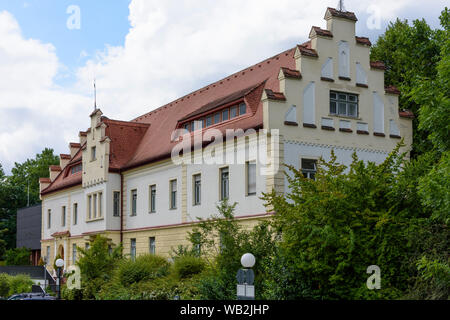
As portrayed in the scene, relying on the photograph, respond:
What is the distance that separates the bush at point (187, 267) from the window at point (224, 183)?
578 centimetres

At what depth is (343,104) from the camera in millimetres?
30297

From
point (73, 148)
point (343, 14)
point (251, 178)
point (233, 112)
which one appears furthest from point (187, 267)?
point (73, 148)

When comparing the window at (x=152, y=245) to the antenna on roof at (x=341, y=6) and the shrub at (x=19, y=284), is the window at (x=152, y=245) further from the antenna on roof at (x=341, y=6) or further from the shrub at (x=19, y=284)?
the antenna on roof at (x=341, y=6)

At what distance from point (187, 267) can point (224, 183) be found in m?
6.69

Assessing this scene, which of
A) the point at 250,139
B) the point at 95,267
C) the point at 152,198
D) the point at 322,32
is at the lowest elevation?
the point at 95,267

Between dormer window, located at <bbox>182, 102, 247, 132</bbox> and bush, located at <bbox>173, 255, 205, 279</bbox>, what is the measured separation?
8212mm

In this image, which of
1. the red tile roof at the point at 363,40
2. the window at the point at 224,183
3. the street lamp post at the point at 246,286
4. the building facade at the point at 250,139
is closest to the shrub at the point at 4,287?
the building facade at the point at 250,139

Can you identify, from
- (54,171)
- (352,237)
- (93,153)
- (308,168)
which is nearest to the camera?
(352,237)

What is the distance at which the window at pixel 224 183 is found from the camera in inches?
1240

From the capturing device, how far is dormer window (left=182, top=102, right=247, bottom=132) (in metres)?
31.6

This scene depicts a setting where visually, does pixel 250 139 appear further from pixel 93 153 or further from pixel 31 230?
pixel 31 230

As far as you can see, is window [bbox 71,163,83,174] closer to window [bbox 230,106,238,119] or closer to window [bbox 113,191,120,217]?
window [bbox 113,191,120,217]

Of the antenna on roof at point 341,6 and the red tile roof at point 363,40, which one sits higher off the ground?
the antenna on roof at point 341,6
